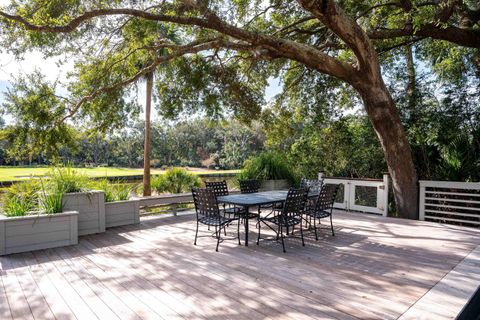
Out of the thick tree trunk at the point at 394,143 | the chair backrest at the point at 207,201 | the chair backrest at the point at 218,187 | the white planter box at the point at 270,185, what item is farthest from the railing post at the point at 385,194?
the chair backrest at the point at 207,201

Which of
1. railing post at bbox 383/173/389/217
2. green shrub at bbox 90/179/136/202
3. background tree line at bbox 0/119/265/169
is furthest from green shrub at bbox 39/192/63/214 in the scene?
background tree line at bbox 0/119/265/169

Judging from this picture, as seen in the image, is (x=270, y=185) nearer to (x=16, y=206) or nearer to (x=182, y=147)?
(x=16, y=206)

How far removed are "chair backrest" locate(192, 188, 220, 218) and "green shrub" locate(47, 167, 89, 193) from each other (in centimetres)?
220

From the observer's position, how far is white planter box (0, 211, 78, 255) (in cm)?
427

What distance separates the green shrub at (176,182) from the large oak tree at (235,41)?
4.30 metres

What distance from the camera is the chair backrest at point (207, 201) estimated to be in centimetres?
442

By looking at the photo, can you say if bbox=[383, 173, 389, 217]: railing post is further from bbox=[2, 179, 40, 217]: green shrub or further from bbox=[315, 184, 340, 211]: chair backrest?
bbox=[2, 179, 40, 217]: green shrub

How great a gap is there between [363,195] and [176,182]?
671 cm

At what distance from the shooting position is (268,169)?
9211mm

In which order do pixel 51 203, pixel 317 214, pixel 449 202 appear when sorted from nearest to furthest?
pixel 51 203 < pixel 317 214 < pixel 449 202

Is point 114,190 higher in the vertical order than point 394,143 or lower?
lower

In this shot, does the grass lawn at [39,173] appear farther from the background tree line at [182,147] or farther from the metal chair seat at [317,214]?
the background tree line at [182,147]

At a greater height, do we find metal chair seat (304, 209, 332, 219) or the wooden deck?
metal chair seat (304, 209, 332, 219)

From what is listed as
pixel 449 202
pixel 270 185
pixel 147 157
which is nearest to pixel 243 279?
pixel 449 202
